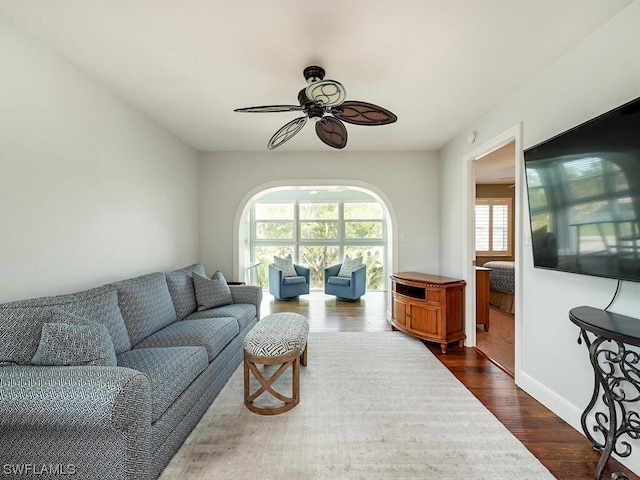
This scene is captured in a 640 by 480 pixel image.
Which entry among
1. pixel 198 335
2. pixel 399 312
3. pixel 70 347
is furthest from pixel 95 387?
pixel 399 312

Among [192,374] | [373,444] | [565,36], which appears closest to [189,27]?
[192,374]

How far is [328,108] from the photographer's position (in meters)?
1.96

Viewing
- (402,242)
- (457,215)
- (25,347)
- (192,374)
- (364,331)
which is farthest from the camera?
(402,242)

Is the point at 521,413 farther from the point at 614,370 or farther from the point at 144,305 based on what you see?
the point at 144,305

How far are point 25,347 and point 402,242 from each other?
3904mm

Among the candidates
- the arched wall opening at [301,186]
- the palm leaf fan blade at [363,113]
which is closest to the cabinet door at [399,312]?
the arched wall opening at [301,186]

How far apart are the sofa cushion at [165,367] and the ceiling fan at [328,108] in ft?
5.58

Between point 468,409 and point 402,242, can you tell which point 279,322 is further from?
point 402,242

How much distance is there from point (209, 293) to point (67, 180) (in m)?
1.57

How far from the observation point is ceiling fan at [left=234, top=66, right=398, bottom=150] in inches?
70.4

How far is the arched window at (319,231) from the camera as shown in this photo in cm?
682

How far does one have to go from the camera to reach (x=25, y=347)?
54.8 inches

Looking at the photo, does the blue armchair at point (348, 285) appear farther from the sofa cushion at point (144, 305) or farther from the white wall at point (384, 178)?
the sofa cushion at point (144, 305)

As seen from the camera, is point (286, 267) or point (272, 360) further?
point (286, 267)
